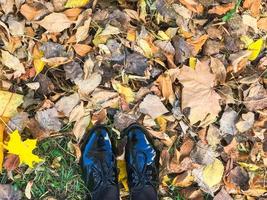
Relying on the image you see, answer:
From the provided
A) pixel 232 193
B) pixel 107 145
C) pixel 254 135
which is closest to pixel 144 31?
pixel 107 145

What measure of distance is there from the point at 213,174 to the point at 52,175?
0.84m

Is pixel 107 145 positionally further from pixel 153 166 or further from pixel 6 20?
pixel 6 20

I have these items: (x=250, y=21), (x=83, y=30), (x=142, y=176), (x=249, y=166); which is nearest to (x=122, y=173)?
(x=142, y=176)

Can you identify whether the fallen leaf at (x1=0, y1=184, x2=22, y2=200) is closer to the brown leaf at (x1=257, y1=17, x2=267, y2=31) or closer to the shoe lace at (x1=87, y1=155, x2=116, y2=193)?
the shoe lace at (x1=87, y1=155, x2=116, y2=193)

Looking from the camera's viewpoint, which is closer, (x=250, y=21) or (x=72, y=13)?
(x=72, y=13)

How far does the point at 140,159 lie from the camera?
2.64 metres

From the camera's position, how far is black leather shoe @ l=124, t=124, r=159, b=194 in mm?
2600

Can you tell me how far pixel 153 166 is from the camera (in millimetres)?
2619

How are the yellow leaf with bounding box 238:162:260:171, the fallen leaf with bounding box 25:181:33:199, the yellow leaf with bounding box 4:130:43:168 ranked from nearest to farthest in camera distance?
the yellow leaf with bounding box 4:130:43:168
the fallen leaf with bounding box 25:181:33:199
the yellow leaf with bounding box 238:162:260:171

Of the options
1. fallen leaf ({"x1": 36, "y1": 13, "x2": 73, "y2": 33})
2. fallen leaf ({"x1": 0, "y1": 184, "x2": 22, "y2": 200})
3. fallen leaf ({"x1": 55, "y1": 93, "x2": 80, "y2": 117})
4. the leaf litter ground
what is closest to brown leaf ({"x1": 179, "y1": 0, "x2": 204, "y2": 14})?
the leaf litter ground

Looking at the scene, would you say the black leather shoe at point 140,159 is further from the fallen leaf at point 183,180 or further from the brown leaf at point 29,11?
the brown leaf at point 29,11

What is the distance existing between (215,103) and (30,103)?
0.95 m

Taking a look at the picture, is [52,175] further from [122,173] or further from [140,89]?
[140,89]

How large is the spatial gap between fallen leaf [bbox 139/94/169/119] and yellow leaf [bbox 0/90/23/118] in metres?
0.62
